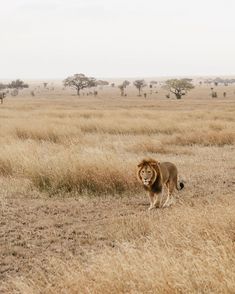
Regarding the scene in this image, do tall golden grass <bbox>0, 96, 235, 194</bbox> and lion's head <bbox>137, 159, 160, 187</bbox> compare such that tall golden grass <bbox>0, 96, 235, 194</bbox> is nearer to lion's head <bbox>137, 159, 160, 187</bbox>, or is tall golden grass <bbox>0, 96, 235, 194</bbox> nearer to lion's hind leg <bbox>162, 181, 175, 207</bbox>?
lion's hind leg <bbox>162, 181, 175, 207</bbox>

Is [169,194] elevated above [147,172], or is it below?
below

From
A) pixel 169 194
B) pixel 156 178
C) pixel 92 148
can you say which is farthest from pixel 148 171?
pixel 92 148

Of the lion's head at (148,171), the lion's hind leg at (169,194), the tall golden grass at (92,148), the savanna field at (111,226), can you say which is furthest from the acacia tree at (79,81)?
the lion's head at (148,171)

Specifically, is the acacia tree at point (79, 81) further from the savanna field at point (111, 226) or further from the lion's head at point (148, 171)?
the lion's head at point (148, 171)

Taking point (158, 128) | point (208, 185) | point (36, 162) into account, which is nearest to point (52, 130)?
point (158, 128)

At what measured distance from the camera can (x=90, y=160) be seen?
1084cm

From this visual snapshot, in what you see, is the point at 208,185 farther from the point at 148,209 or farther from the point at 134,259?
the point at 134,259

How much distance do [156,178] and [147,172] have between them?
1.00ft

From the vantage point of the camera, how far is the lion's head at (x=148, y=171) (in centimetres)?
817

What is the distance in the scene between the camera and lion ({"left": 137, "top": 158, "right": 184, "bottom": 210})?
8.20 meters

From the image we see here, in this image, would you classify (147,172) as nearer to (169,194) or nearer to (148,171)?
(148,171)

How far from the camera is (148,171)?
26.8 ft

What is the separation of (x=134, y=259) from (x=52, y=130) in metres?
14.8

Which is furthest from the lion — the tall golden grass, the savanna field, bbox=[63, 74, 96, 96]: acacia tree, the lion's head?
bbox=[63, 74, 96, 96]: acacia tree
